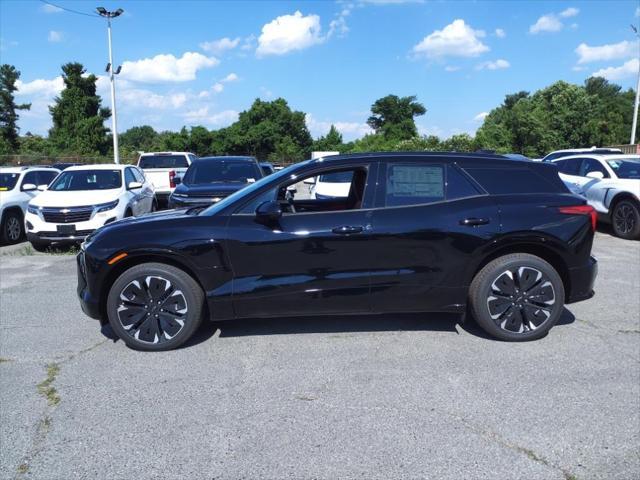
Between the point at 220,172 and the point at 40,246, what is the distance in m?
3.97

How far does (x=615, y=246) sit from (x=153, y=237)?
883cm

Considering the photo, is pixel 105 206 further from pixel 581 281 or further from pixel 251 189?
pixel 581 281

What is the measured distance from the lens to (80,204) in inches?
375

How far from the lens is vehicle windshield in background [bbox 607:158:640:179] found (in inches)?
423

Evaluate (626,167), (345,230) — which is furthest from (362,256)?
(626,167)

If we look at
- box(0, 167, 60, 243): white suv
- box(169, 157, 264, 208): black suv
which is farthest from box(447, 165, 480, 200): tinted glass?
box(0, 167, 60, 243): white suv

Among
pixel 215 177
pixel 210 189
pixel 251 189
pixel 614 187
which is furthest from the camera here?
pixel 215 177

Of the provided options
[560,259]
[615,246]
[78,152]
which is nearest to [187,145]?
[78,152]

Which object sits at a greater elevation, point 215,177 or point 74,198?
point 215,177

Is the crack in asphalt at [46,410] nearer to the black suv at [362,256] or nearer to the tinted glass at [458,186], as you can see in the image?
the black suv at [362,256]

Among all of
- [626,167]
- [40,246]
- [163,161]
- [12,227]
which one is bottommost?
[40,246]

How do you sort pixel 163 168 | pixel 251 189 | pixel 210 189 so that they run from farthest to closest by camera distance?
pixel 163 168 → pixel 210 189 → pixel 251 189

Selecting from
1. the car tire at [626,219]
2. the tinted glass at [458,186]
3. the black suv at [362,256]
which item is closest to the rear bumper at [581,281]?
the black suv at [362,256]

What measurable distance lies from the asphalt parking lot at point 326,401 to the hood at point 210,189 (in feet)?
16.6
